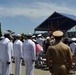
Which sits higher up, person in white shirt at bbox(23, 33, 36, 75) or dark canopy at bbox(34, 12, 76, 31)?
dark canopy at bbox(34, 12, 76, 31)

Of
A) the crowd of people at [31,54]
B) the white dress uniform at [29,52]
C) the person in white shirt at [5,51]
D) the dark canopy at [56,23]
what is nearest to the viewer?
A: the crowd of people at [31,54]

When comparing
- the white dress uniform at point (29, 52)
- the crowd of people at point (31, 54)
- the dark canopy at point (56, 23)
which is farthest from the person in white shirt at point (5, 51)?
the dark canopy at point (56, 23)

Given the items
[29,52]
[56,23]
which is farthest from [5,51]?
[56,23]

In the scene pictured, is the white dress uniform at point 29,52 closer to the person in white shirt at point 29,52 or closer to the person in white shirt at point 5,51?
the person in white shirt at point 29,52

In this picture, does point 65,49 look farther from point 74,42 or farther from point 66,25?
point 66,25

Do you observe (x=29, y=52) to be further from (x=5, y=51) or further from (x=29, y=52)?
(x=5, y=51)

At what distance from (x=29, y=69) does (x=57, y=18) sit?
90.5 ft

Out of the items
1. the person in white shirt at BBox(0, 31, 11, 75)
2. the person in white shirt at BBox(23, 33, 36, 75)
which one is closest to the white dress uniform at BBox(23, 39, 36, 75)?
the person in white shirt at BBox(23, 33, 36, 75)

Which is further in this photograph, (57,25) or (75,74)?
(57,25)

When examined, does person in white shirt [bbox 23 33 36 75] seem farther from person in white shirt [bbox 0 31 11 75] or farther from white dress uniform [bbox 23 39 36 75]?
person in white shirt [bbox 0 31 11 75]

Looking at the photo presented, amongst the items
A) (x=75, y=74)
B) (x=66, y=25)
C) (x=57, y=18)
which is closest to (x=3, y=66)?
(x=75, y=74)

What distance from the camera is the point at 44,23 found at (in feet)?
133

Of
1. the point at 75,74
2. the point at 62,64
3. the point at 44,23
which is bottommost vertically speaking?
the point at 75,74

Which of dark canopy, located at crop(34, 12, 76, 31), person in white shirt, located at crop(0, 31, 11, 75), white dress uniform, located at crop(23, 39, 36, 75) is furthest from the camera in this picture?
dark canopy, located at crop(34, 12, 76, 31)
